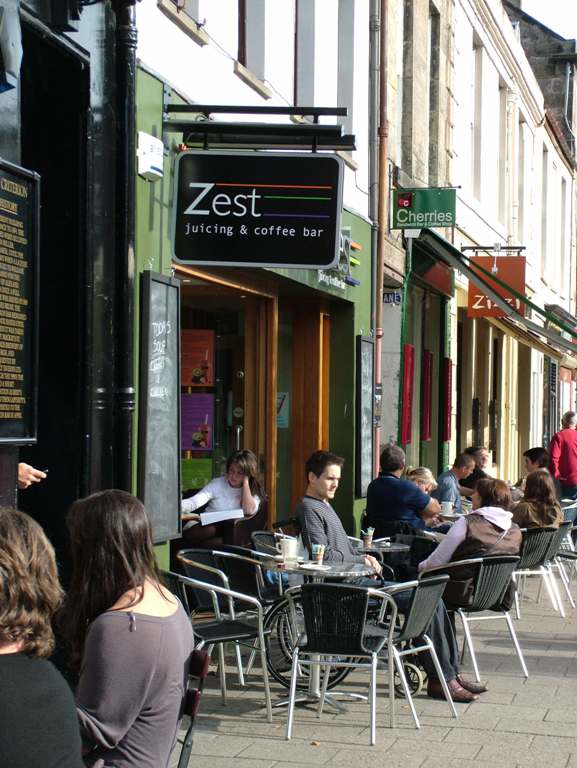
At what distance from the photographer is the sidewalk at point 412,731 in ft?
21.8

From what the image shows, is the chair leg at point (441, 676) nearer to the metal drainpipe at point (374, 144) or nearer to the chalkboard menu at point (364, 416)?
the chalkboard menu at point (364, 416)

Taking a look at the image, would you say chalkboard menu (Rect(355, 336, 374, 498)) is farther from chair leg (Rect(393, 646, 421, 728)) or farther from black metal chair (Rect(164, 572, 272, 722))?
chair leg (Rect(393, 646, 421, 728))

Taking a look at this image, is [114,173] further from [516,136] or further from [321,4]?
[516,136]

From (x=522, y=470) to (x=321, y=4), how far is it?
17.5 metres

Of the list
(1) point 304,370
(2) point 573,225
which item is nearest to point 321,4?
(1) point 304,370

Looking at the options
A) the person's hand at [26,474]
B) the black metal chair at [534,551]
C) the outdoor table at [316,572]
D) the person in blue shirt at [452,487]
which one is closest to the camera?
the person's hand at [26,474]

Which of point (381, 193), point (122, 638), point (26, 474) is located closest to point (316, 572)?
point (26, 474)

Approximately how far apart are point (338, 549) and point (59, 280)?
2527 millimetres

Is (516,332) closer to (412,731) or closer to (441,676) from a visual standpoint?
(441,676)

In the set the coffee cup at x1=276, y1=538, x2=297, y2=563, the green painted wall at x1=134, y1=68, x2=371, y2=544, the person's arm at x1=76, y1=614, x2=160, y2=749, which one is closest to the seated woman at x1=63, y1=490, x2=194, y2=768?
the person's arm at x1=76, y1=614, x2=160, y2=749

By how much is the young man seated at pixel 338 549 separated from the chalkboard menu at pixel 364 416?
521 cm

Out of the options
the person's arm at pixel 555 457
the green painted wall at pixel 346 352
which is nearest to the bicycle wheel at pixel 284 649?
the green painted wall at pixel 346 352

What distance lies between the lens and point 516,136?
25.8 m

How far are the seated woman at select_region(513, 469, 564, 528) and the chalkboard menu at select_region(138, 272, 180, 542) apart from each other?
3755mm
